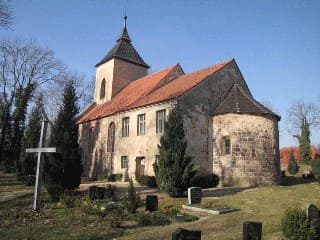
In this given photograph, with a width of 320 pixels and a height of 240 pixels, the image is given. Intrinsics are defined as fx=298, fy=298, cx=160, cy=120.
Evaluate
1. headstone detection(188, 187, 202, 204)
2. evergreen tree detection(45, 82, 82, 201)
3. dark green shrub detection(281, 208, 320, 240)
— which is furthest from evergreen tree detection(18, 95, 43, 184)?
dark green shrub detection(281, 208, 320, 240)

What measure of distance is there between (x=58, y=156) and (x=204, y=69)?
14781 millimetres

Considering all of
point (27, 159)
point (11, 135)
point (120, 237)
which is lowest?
point (120, 237)

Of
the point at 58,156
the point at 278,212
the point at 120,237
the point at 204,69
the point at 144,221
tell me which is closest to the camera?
the point at 120,237

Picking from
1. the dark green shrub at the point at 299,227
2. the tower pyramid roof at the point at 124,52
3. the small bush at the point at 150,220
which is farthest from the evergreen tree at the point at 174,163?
the tower pyramid roof at the point at 124,52

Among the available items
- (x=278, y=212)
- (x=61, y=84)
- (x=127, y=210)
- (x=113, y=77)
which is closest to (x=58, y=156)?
(x=127, y=210)

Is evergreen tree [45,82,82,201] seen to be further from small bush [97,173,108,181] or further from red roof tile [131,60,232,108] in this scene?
small bush [97,173,108,181]

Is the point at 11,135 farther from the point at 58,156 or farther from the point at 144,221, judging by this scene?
the point at 144,221

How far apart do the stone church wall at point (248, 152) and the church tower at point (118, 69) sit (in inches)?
610

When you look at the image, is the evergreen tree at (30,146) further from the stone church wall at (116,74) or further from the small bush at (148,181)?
the stone church wall at (116,74)

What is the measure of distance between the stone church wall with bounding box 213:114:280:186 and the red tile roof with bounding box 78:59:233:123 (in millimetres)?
4216

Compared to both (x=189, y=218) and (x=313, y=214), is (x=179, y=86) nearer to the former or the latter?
(x=189, y=218)

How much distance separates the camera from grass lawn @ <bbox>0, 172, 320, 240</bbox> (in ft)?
28.1

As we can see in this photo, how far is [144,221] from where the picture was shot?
10.0 metres

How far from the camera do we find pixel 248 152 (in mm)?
20234
